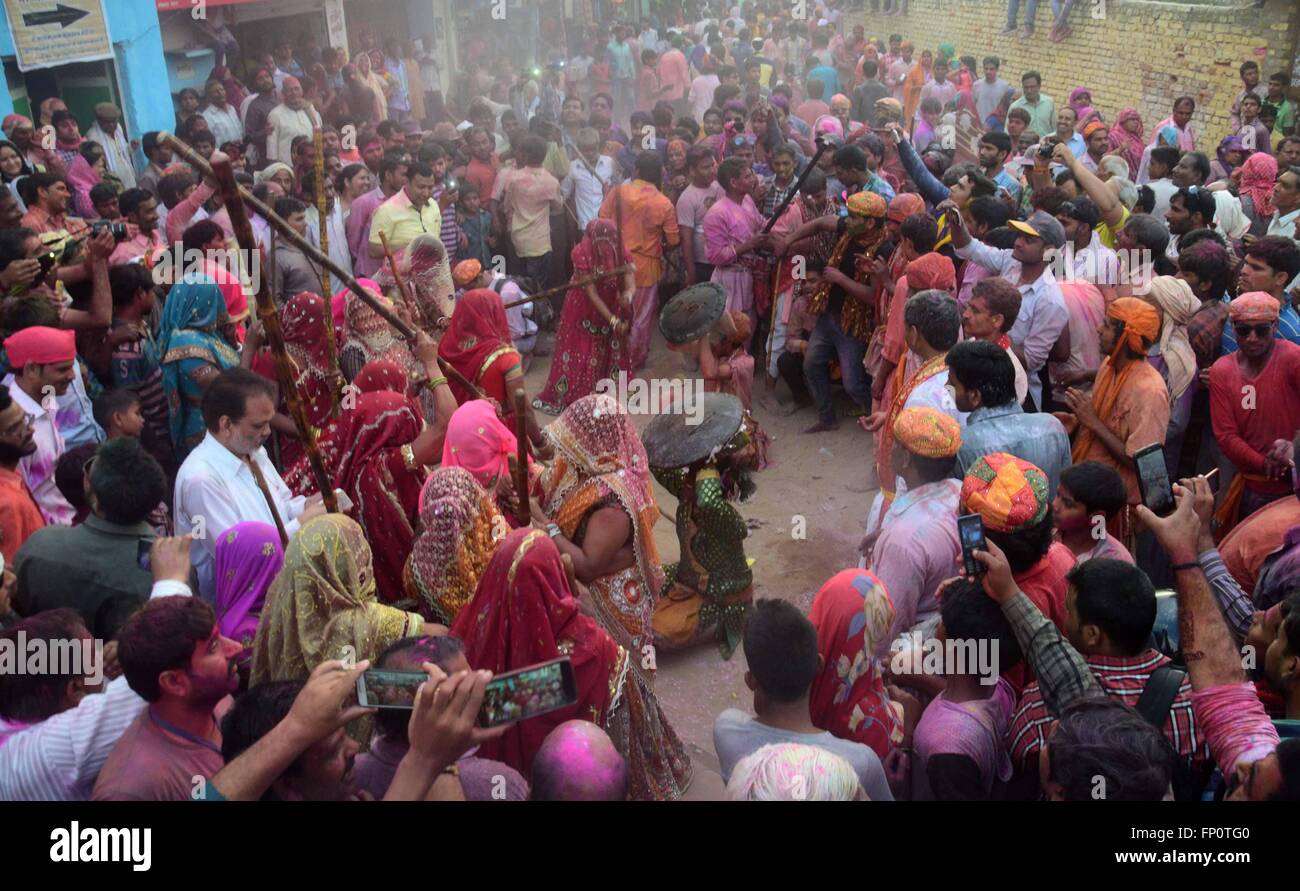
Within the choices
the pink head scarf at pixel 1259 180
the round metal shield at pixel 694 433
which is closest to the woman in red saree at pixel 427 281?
the round metal shield at pixel 694 433

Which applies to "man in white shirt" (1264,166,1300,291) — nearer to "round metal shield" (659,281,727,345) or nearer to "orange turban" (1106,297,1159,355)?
"orange turban" (1106,297,1159,355)

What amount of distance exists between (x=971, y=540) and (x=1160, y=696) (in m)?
0.65

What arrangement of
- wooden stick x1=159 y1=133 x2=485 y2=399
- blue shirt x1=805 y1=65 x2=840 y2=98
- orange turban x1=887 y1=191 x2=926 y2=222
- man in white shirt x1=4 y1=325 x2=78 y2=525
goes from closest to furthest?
1. wooden stick x1=159 y1=133 x2=485 y2=399
2. man in white shirt x1=4 y1=325 x2=78 y2=525
3. orange turban x1=887 y1=191 x2=926 y2=222
4. blue shirt x1=805 y1=65 x2=840 y2=98

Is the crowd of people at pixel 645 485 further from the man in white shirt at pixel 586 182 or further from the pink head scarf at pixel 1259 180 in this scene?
the man in white shirt at pixel 586 182

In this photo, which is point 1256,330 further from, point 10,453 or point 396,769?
point 10,453

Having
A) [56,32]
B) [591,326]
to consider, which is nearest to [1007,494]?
[591,326]

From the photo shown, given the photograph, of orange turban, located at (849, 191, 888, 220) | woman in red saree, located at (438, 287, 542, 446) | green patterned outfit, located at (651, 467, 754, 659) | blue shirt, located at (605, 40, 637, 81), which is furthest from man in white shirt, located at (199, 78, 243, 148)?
green patterned outfit, located at (651, 467, 754, 659)

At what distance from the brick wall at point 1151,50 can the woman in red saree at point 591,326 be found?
1060cm

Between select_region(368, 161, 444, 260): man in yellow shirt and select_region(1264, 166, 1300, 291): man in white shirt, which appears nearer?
select_region(1264, 166, 1300, 291): man in white shirt

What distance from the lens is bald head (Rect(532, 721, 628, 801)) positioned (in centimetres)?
243

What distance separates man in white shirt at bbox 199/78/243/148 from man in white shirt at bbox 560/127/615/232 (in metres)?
4.19

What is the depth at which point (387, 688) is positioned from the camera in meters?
2.40

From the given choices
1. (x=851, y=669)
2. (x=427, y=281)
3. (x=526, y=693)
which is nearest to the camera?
(x=526, y=693)

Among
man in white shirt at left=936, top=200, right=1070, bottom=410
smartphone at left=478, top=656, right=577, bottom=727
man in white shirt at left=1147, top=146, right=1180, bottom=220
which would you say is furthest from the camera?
man in white shirt at left=1147, top=146, right=1180, bottom=220
